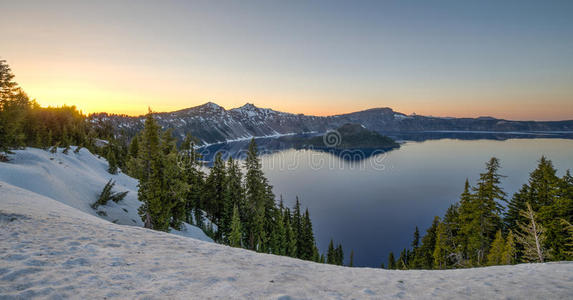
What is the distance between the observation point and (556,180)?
74.7 feet

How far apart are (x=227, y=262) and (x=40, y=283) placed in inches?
161

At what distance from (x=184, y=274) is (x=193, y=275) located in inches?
9.3

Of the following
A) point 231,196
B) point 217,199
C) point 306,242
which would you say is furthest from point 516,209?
point 217,199

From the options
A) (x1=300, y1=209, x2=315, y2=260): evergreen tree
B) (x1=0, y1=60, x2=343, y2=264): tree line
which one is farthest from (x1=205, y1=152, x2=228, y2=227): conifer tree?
(x1=300, y1=209, x2=315, y2=260): evergreen tree

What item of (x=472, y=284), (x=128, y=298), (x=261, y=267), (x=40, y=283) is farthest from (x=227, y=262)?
(x=472, y=284)

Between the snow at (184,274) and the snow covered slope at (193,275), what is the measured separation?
0.07 ft

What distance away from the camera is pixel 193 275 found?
5.83m

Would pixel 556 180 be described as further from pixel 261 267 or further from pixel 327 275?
pixel 261 267

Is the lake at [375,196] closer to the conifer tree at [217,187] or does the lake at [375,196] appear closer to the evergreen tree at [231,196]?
the conifer tree at [217,187]

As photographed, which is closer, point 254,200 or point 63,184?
point 63,184

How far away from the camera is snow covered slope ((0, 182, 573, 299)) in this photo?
4.80 meters

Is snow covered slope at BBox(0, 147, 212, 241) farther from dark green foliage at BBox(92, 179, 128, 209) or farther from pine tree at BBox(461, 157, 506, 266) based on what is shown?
pine tree at BBox(461, 157, 506, 266)

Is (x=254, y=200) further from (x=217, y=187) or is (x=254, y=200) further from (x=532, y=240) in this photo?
(x=532, y=240)

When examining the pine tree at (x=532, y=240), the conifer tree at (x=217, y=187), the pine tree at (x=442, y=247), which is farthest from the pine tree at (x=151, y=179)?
the pine tree at (x=442, y=247)
